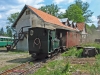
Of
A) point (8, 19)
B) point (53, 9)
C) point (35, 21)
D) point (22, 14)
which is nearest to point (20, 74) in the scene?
point (35, 21)

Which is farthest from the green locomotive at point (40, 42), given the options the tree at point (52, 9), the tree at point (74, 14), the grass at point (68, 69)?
the tree at point (52, 9)

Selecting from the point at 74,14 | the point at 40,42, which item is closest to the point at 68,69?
the point at 40,42

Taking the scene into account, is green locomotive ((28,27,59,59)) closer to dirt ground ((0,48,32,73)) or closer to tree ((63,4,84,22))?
dirt ground ((0,48,32,73))

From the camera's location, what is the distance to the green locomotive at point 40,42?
15.8m

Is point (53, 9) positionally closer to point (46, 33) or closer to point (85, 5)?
point (85, 5)

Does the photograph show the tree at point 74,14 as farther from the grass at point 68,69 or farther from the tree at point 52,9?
the grass at point 68,69

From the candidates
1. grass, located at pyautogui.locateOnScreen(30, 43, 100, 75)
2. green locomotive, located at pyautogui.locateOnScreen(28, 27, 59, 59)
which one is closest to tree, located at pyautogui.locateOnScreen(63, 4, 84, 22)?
green locomotive, located at pyautogui.locateOnScreen(28, 27, 59, 59)

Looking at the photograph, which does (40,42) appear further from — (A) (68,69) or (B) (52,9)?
(B) (52,9)

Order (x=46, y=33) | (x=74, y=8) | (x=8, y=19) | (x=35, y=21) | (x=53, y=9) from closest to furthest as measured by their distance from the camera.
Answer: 1. (x=46, y=33)
2. (x=35, y=21)
3. (x=74, y=8)
4. (x=53, y=9)
5. (x=8, y=19)

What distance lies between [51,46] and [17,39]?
14.1 metres

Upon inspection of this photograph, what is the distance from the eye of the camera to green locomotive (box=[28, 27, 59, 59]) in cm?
1581

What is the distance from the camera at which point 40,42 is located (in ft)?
52.3

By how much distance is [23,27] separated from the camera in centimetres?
3008

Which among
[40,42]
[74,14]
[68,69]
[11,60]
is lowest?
[11,60]
